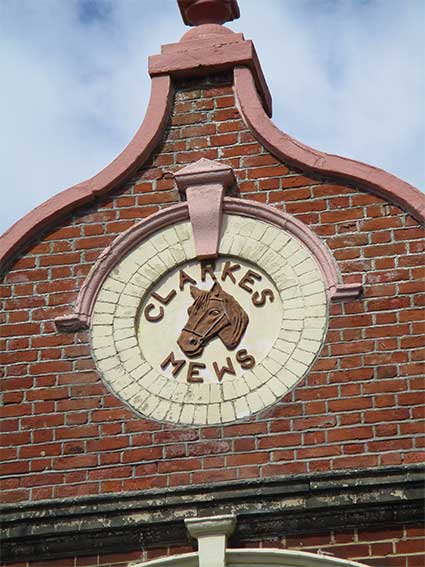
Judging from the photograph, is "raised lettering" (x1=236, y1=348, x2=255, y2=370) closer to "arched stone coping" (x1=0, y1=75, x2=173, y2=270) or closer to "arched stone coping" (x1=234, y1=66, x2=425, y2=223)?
"arched stone coping" (x1=234, y1=66, x2=425, y2=223)

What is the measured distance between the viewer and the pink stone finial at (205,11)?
1503 centimetres

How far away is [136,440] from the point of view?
1305 cm

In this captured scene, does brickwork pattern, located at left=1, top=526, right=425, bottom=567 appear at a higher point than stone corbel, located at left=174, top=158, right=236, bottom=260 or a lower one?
lower

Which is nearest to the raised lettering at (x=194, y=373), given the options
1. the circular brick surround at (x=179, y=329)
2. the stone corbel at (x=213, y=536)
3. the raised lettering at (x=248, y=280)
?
the circular brick surround at (x=179, y=329)

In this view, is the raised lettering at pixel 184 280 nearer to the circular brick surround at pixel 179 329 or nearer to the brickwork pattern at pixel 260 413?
the circular brick surround at pixel 179 329

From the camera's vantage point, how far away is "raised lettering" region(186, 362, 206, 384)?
1323 centimetres

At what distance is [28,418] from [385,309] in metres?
2.55

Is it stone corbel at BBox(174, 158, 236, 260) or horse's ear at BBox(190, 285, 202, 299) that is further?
stone corbel at BBox(174, 158, 236, 260)

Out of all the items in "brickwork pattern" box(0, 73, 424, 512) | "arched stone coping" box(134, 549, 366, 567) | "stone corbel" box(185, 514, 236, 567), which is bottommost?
"arched stone coping" box(134, 549, 366, 567)

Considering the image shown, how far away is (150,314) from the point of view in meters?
13.6

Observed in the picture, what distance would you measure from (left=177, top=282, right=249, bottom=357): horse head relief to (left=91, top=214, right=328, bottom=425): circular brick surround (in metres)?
0.13

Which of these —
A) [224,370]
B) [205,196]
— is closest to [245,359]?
[224,370]

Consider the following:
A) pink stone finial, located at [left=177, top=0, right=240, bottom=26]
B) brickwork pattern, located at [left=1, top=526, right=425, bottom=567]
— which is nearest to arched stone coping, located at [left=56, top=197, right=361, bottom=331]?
brickwork pattern, located at [left=1, top=526, right=425, bottom=567]

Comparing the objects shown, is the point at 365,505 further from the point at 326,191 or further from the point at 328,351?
the point at 326,191
